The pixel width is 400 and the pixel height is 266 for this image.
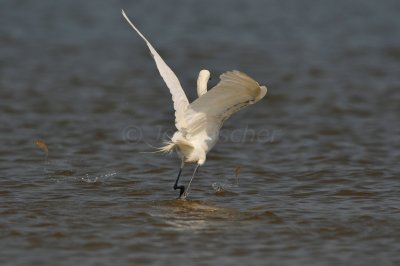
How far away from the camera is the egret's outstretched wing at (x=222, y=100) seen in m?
7.41

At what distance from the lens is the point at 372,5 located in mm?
22859

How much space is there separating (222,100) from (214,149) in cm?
369

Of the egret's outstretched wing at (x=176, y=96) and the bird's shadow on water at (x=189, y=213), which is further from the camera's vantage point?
the egret's outstretched wing at (x=176, y=96)

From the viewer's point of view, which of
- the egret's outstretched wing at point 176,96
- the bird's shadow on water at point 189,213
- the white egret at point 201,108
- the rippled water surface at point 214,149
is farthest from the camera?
the egret's outstretched wing at point 176,96

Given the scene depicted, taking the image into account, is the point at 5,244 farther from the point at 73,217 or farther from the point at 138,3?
the point at 138,3

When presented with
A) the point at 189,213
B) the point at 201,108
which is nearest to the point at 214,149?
the point at 189,213

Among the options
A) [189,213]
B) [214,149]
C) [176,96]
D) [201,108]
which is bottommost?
[189,213]

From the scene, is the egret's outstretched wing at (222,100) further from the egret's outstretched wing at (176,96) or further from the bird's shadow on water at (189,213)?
the bird's shadow on water at (189,213)

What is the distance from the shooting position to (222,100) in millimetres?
7906

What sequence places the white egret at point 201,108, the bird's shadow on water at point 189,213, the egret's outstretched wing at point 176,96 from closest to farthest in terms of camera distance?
1. the white egret at point 201,108
2. the bird's shadow on water at point 189,213
3. the egret's outstretched wing at point 176,96

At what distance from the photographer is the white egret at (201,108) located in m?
7.64

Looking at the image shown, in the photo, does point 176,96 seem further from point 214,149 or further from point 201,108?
point 214,149

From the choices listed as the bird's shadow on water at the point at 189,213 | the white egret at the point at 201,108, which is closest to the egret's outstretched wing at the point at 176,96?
the white egret at the point at 201,108

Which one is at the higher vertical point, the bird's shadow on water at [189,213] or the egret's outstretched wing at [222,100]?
the egret's outstretched wing at [222,100]
